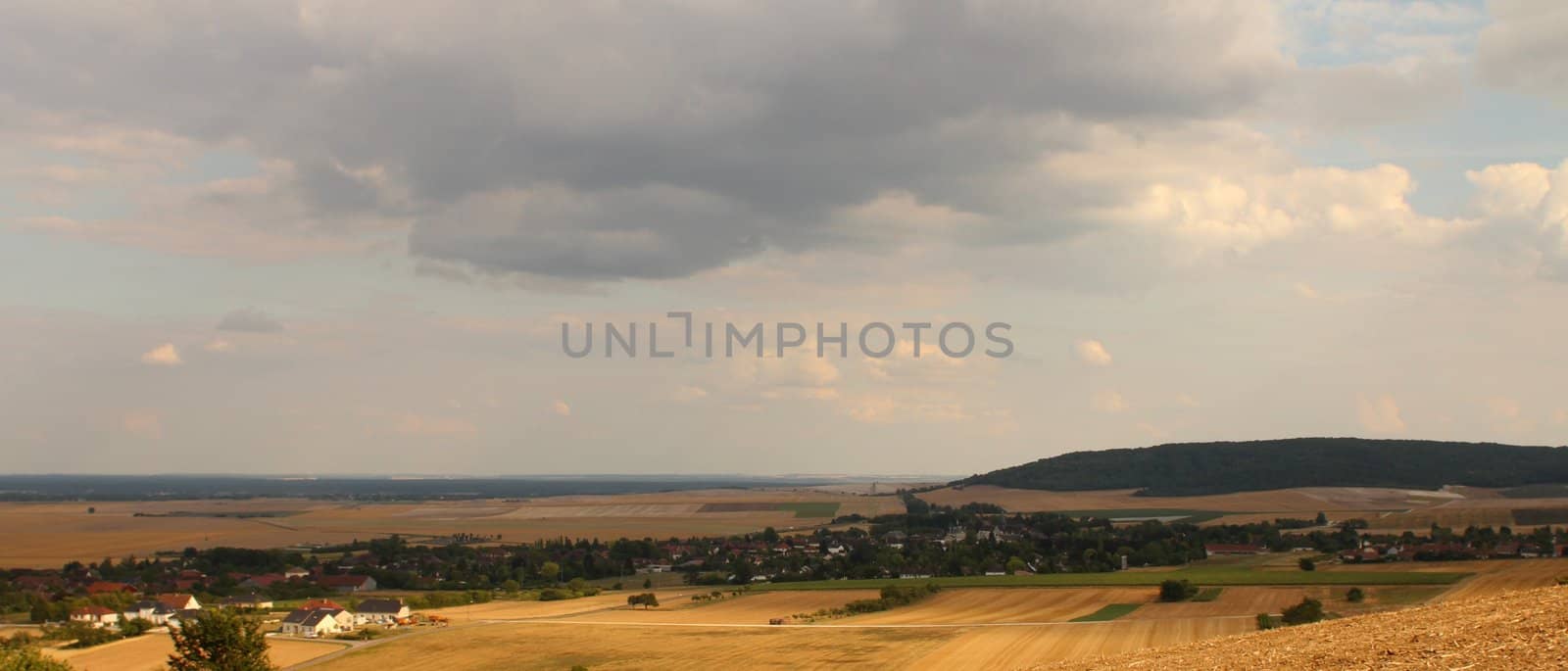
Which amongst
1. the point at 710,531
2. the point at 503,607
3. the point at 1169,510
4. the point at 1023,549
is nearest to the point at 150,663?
the point at 503,607

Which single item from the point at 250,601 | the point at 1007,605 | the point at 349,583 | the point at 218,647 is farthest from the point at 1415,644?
the point at 349,583

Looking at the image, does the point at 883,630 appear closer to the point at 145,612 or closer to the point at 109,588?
the point at 145,612

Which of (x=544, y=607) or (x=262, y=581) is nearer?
(x=544, y=607)

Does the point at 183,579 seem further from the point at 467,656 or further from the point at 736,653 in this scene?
the point at 736,653

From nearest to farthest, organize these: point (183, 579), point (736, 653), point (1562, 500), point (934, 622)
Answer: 1. point (736, 653)
2. point (934, 622)
3. point (183, 579)
4. point (1562, 500)

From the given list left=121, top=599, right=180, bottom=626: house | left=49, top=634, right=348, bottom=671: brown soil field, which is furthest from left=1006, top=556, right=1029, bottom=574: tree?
left=121, top=599, right=180, bottom=626: house

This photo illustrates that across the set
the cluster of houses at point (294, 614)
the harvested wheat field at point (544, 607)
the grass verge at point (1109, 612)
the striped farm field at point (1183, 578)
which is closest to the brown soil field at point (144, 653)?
the cluster of houses at point (294, 614)

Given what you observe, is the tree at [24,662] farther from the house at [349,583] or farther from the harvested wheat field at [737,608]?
the house at [349,583]
